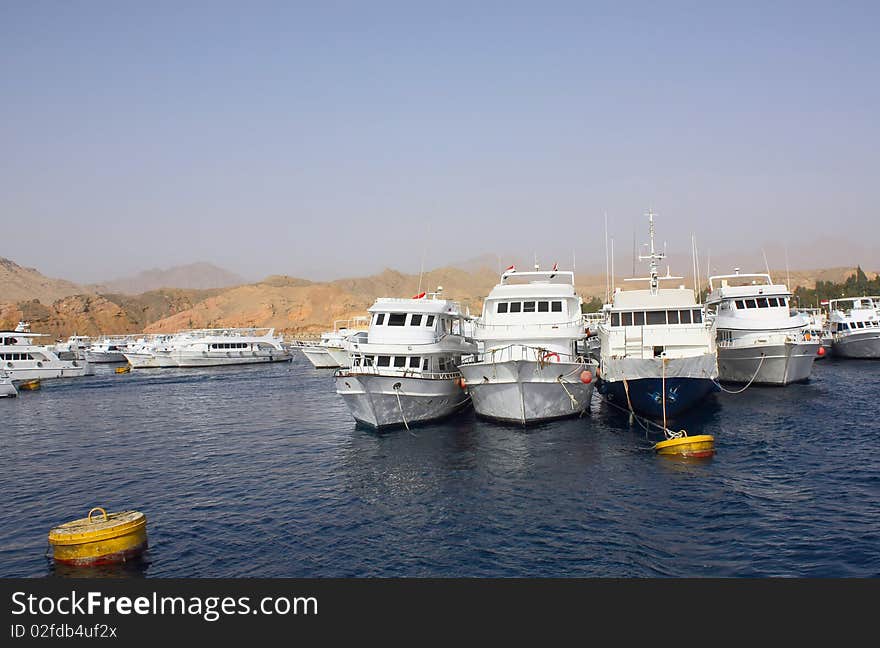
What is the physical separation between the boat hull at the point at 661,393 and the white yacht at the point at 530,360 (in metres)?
2.59

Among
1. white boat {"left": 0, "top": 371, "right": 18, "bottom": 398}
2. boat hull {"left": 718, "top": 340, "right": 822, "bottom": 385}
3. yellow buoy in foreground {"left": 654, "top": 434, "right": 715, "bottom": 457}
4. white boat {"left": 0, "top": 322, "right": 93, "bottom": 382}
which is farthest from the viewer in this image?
white boat {"left": 0, "top": 322, "right": 93, "bottom": 382}

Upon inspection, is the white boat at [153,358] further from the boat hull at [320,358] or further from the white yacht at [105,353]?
the boat hull at [320,358]

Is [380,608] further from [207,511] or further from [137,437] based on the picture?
[137,437]

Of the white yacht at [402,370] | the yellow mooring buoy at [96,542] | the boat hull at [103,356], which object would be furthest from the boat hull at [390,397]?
Answer: the boat hull at [103,356]

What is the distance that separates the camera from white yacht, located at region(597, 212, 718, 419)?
35250 mm

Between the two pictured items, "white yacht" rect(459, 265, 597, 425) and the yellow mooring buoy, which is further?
"white yacht" rect(459, 265, 597, 425)

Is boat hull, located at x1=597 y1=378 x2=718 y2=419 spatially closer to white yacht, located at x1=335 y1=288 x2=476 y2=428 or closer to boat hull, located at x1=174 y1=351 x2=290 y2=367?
white yacht, located at x1=335 y1=288 x2=476 y2=428

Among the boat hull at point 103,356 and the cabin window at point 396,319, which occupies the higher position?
the cabin window at point 396,319

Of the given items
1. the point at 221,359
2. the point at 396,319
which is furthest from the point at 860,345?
the point at 221,359

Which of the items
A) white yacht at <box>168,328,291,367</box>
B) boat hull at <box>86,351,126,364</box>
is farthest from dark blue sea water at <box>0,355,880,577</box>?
boat hull at <box>86,351,126,364</box>

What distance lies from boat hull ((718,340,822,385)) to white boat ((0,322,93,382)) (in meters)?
79.3

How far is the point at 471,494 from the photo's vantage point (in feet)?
79.0

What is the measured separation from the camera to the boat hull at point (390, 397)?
3597 centimetres

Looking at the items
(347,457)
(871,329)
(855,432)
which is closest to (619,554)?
(347,457)
